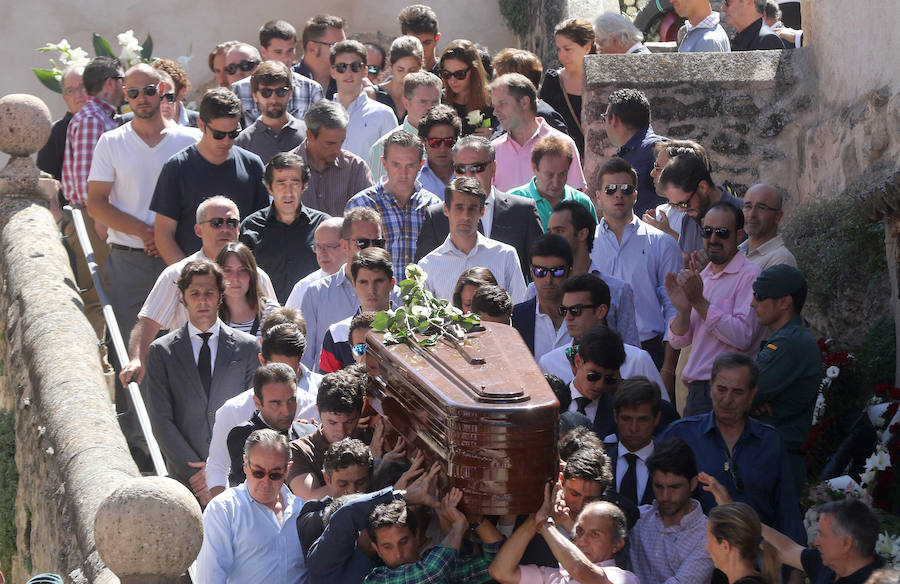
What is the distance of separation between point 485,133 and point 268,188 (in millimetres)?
1986

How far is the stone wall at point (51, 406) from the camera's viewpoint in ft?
23.0

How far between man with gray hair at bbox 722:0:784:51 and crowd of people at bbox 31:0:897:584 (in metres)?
0.04

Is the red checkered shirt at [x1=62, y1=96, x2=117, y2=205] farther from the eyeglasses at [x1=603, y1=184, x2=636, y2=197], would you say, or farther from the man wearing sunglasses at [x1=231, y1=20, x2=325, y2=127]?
the eyeglasses at [x1=603, y1=184, x2=636, y2=197]

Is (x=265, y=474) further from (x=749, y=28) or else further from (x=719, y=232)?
(x=749, y=28)

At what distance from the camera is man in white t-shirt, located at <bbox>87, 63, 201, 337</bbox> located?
30.3ft

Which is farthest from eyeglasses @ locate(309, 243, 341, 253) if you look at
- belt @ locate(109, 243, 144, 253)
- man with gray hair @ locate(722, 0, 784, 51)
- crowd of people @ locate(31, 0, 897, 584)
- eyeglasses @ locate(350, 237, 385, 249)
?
man with gray hair @ locate(722, 0, 784, 51)

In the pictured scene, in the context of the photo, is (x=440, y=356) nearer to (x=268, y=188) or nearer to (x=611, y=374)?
(x=611, y=374)

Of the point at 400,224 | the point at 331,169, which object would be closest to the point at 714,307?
the point at 400,224

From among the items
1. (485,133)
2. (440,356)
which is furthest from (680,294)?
(485,133)

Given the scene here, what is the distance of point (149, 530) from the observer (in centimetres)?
554

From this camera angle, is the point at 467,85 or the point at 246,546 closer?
the point at 246,546

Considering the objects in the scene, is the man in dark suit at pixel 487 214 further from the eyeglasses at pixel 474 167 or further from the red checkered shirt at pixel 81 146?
the red checkered shirt at pixel 81 146

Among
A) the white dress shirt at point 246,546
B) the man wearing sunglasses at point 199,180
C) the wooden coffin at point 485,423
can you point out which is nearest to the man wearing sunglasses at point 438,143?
the man wearing sunglasses at point 199,180

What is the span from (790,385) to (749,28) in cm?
472
